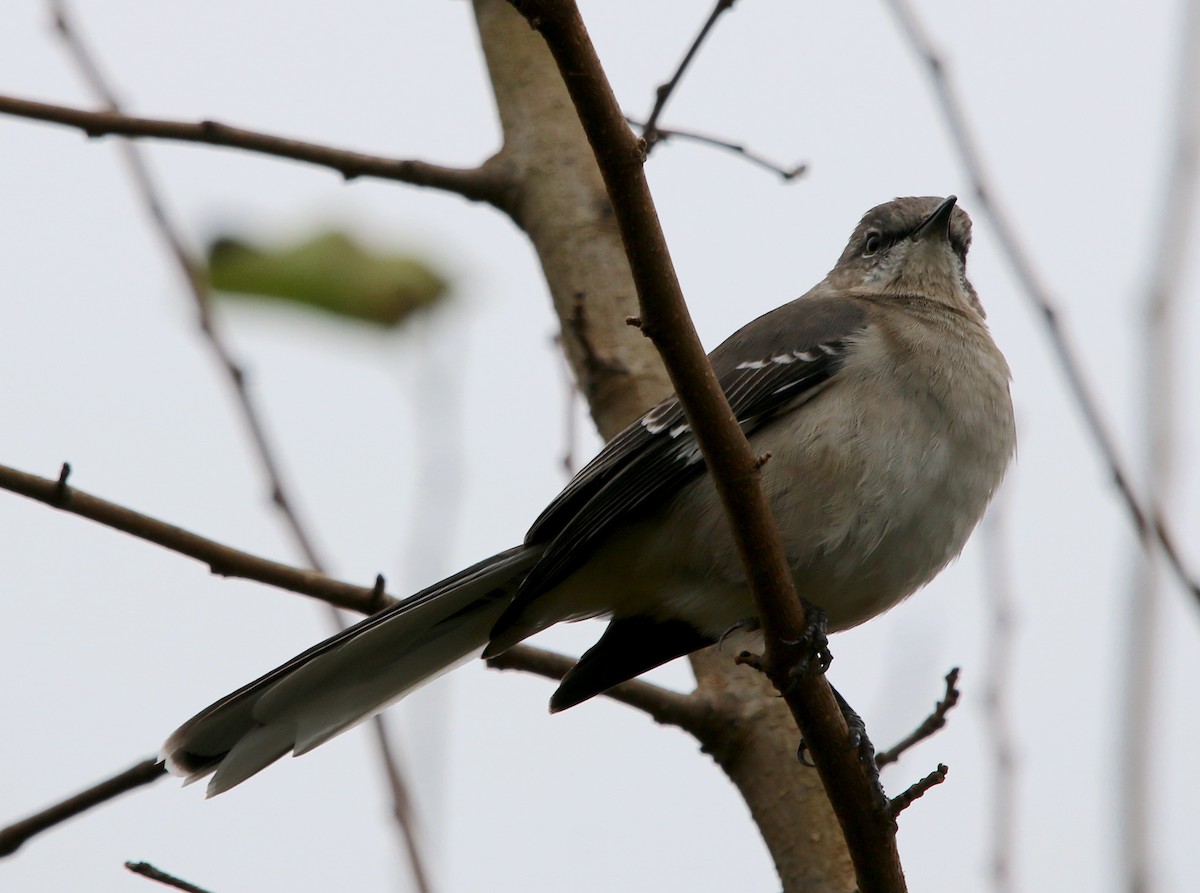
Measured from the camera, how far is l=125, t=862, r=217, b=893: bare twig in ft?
8.36

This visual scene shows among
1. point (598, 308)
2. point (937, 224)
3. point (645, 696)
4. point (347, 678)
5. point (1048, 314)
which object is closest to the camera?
point (1048, 314)

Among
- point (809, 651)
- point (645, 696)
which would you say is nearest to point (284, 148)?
point (645, 696)

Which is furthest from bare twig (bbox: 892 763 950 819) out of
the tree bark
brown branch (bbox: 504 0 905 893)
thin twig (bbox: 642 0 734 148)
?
thin twig (bbox: 642 0 734 148)

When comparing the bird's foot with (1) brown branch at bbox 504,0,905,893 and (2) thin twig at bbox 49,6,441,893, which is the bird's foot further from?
(2) thin twig at bbox 49,6,441,893

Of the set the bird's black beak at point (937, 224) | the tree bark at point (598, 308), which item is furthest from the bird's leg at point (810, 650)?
the bird's black beak at point (937, 224)

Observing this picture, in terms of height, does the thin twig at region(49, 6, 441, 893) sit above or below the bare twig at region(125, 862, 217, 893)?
above

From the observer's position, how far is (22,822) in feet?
9.52

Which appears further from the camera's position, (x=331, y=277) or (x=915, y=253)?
(x=915, y=253)

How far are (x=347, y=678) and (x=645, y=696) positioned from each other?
2.80 ft

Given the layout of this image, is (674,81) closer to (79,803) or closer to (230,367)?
(230,367)

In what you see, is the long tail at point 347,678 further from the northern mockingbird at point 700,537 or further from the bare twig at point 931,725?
the bare twig at point 931,725

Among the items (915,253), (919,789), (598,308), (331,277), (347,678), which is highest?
(915,253)

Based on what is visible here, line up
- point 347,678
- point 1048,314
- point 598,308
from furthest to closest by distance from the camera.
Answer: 1. point 598,308
2. point 347,678
3. point 1048,314

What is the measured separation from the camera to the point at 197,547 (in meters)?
3.04
